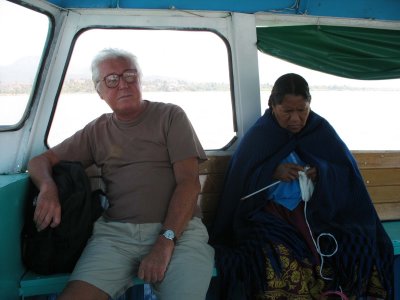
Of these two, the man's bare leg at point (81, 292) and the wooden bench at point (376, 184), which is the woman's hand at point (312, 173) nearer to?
the wooden bench at point (376, 184)

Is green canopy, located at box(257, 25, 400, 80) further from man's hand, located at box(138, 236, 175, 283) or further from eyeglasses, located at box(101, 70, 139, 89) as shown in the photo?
man's hand, located at box(138, 236, 175, 283)

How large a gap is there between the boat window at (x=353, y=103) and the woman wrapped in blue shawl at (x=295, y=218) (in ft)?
1.76

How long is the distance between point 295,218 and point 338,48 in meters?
1.44

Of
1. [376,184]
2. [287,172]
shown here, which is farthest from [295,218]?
[376,184]

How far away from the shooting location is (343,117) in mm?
3477

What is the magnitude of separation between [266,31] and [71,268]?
6.79 feet

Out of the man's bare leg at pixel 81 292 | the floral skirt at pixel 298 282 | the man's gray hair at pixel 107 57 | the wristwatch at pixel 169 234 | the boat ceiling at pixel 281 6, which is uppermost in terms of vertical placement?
the boat ceiling at pixel 281 6

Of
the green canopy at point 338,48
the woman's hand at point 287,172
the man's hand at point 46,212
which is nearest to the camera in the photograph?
the man's hand at point 46,212

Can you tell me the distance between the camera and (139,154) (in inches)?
93.7

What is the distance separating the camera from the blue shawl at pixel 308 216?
93.7 inches

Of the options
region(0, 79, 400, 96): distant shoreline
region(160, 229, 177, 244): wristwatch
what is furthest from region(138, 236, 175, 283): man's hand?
region(0, 79, 400, 96): distant shoreline

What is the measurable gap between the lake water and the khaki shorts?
2.69ft

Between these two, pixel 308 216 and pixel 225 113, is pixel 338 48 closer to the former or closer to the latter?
pixel 225 113

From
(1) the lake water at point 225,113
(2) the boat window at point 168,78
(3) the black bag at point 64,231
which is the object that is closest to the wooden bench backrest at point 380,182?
(1) the lake water at point 225,113
